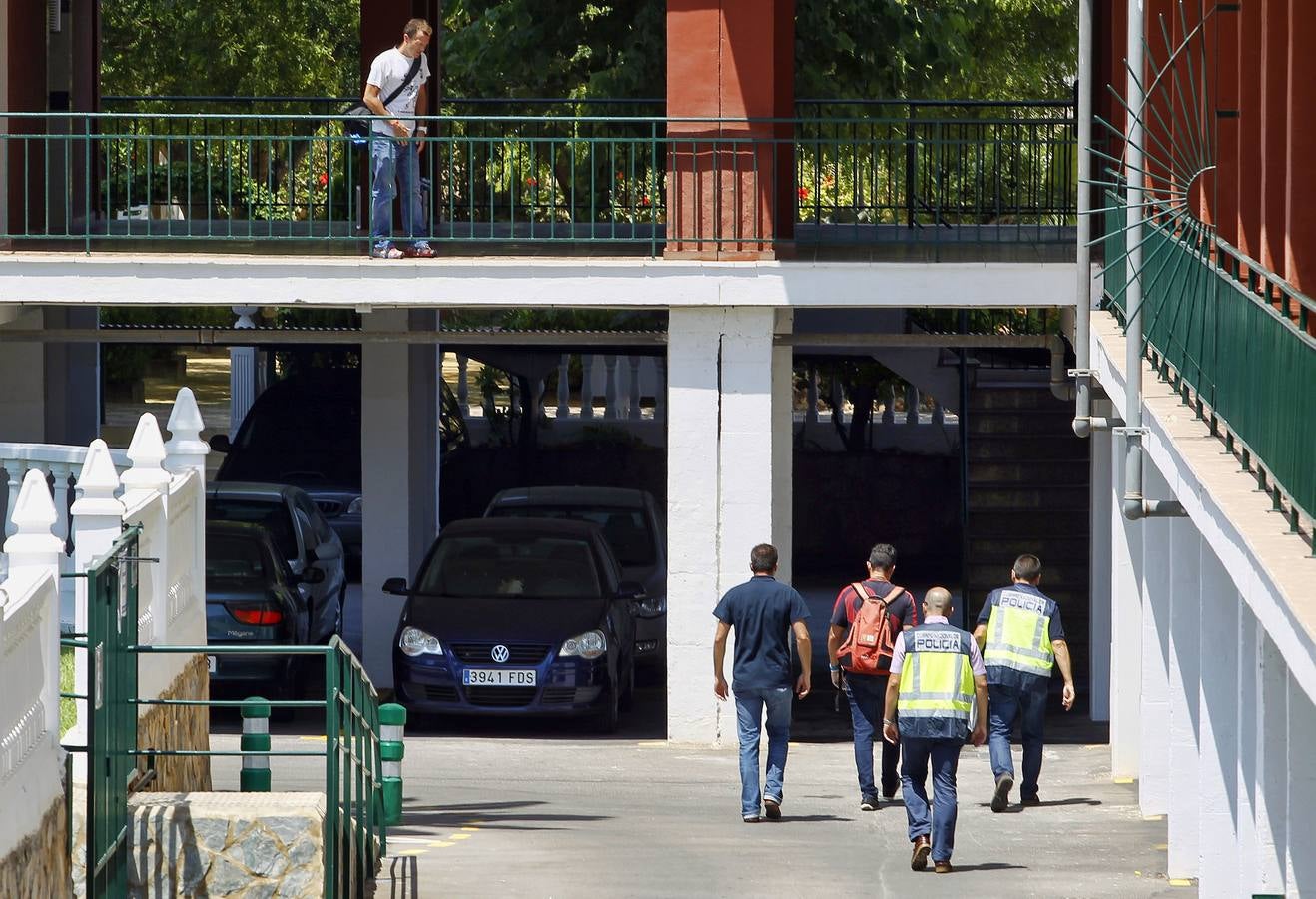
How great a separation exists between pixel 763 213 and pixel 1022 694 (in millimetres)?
4807

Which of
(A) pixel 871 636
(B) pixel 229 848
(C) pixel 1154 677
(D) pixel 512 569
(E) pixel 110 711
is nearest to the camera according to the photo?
(E) pixel 110 711

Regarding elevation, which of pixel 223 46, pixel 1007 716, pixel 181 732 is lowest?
pixel 1007 716

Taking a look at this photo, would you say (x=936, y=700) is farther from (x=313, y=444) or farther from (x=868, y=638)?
(x=313, y=444)

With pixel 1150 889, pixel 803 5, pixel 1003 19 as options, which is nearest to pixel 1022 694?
pixel 1150 889

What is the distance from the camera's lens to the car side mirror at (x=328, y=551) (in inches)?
836

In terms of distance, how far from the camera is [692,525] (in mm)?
17406

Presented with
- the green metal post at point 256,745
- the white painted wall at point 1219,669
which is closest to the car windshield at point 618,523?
the white painted wall at point 1219,669

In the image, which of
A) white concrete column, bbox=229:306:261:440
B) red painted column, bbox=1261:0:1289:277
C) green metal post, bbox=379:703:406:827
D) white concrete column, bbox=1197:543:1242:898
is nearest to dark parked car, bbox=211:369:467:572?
white concrete column, bbox=229:306:261:440

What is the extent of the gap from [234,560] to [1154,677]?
7768mm

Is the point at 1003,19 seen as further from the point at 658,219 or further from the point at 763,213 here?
the point at 763,213

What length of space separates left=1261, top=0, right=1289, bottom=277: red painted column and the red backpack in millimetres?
3124

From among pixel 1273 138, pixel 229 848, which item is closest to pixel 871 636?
pixel 1273 138

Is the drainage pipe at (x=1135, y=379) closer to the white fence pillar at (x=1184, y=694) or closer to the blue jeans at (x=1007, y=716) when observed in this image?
the white fence pillar at (x=1184, y=694)

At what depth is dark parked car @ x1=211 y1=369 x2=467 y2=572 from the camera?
91.5 feet
